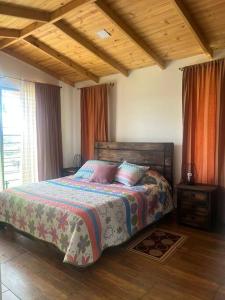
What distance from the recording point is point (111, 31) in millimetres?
3238

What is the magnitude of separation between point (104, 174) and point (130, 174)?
1.34ft

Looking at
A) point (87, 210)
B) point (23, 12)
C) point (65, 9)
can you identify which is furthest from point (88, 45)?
point (87, 210)

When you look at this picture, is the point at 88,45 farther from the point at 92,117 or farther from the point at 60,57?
the point at 92,117

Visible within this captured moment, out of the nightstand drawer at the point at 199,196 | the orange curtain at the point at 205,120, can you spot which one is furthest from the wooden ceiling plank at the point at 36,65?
the nightstand drawer at the point at 199,196

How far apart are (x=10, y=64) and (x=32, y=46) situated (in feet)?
1.99

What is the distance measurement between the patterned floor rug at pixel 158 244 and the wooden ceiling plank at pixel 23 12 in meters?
3.00

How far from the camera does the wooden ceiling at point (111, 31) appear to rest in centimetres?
270

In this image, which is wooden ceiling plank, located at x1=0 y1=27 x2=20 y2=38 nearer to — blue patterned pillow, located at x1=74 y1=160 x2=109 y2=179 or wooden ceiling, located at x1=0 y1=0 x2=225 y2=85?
wooden ceiling, located at x1=0 y1=0 x2=225 y2=85

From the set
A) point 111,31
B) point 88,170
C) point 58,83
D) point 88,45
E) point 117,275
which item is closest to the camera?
point 117,275

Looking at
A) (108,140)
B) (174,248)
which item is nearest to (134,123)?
(108,140)

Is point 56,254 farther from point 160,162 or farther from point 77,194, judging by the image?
point 160,162

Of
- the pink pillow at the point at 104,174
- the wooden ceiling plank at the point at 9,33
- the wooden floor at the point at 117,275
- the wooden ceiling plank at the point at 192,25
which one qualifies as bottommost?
the wooden floor at the point at 117,275

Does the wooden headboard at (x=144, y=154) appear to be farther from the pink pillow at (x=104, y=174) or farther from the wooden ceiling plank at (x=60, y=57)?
the wooden ceiling plank at (x=60, y=57)

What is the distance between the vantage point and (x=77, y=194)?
300 centimetres
